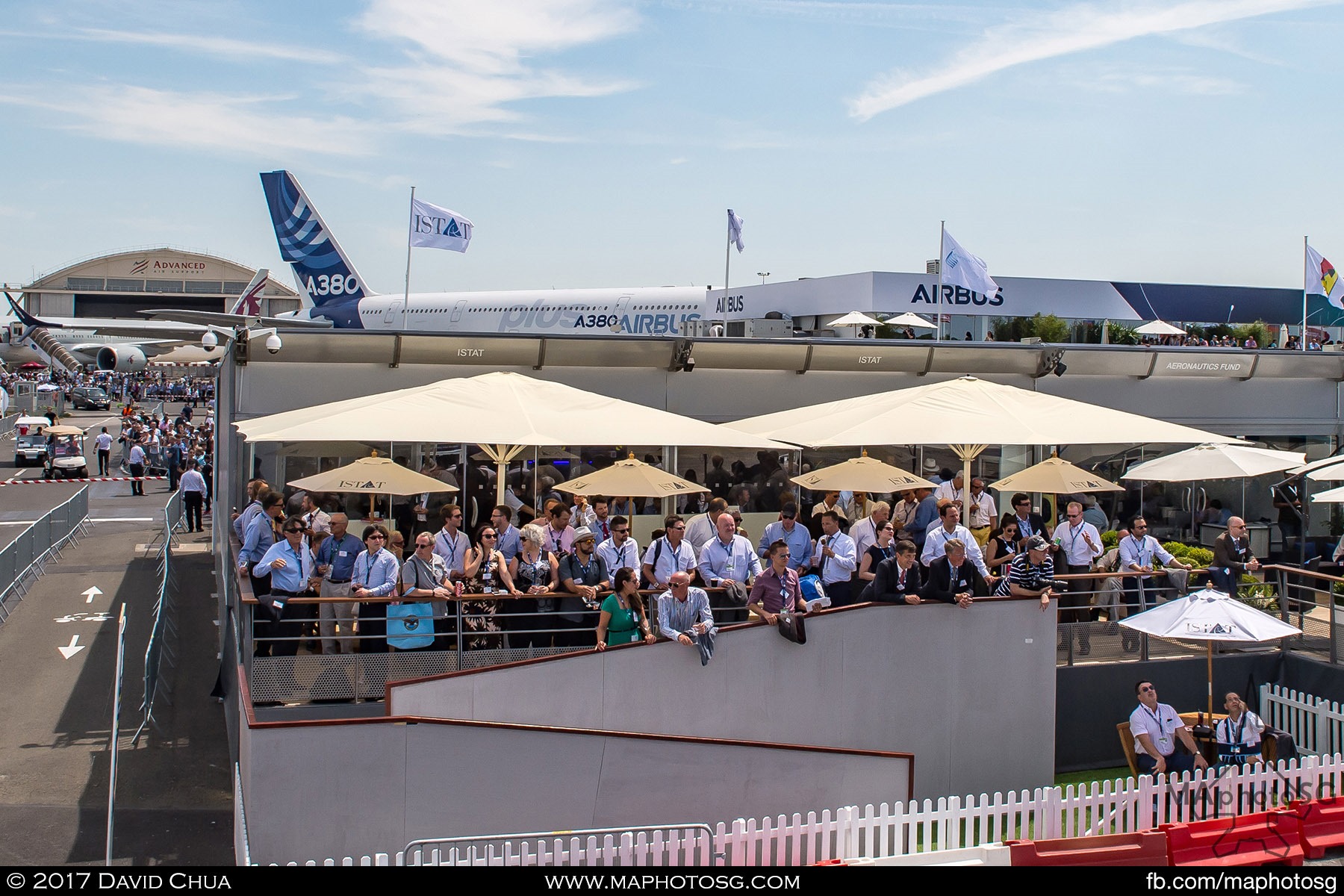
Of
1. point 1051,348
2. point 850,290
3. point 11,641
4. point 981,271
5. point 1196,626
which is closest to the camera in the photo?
point 1196,626

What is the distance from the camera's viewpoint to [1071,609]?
13117 millimetres

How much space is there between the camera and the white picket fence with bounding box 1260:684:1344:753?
41.7 ft

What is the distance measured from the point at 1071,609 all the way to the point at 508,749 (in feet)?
21.8

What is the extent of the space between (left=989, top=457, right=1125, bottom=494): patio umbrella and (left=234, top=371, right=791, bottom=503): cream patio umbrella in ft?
10.9

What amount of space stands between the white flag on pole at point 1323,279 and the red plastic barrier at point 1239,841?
17808 mm

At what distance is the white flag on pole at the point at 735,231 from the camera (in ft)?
85.8

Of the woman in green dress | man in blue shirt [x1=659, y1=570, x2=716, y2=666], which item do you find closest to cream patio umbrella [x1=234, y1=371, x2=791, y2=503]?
the woman in green dress

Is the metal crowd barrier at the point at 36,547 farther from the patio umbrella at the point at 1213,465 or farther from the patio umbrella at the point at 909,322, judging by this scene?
the patio umbrella at the point at 1213,465

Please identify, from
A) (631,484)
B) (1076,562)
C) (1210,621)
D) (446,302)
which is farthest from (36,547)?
(446,302)

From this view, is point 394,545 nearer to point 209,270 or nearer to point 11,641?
point 11,641

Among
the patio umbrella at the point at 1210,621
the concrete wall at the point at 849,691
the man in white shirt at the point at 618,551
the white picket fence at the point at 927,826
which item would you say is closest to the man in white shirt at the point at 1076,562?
the concrete wall at the point at 849,691

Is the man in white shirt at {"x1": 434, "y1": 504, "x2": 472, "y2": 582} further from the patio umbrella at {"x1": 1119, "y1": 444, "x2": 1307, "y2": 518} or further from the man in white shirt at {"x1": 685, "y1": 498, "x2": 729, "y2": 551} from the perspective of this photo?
the patio umbrella at {"x1": 1119, "y1": 444, "x2": 1307, "y2": 518}

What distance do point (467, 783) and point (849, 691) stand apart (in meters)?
4.05

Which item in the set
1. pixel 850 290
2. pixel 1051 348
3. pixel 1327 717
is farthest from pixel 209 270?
pixel 1327 717
